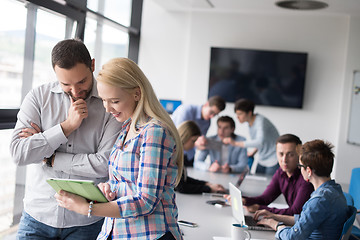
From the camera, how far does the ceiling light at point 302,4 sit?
6.03 metres

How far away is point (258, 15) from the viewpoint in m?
7.25

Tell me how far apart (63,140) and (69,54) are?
1.16 ft

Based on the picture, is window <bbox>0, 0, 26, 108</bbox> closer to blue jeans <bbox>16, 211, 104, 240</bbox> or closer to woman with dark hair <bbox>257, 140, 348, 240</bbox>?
blue jeans <bbox>16, 211, 104, 240</bbox>

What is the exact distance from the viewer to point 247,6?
671 centimetres

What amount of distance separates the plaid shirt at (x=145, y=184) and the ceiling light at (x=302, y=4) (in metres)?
5.14

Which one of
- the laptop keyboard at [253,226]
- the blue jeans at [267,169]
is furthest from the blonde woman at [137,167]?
the blue jeans at [267,169]

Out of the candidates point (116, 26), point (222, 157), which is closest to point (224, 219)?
point (222, 157)

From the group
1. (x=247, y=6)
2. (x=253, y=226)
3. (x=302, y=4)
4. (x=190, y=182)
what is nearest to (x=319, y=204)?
(x=253, y=226)

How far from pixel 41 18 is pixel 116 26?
6.54ft

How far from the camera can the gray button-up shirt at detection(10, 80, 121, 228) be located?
1740 mm

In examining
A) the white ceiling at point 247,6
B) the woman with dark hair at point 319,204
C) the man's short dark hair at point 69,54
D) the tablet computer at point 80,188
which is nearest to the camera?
the tablet computer at point 80,188

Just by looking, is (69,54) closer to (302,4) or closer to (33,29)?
(33,29)

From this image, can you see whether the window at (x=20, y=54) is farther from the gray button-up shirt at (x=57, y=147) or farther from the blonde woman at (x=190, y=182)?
the blonde woman at (x=190, y=182)

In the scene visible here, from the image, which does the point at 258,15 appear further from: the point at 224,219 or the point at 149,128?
the point at 149,128
